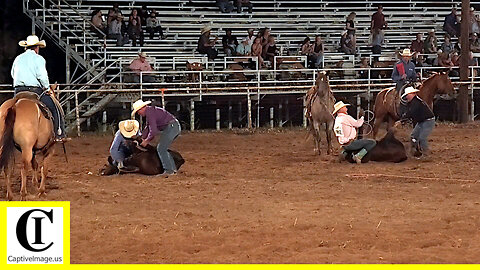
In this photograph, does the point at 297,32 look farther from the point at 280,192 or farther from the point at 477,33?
the point at 280,192

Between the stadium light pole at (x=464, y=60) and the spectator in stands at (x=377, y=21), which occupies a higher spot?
the spectator in stands at (x=377, y=21)

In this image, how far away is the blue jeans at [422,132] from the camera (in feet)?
53.8

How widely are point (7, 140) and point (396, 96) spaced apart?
350 inches

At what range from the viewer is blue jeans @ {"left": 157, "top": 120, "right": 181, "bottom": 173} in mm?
14422

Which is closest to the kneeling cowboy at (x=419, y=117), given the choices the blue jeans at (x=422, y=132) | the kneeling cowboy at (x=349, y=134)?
the blue jeans at (x=422, y=132)

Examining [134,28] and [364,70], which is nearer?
[134,28]

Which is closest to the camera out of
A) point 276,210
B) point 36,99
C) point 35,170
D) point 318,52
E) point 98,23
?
point 276,210

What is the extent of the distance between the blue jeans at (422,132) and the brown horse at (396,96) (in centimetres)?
129

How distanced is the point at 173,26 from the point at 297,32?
4147 millimetres

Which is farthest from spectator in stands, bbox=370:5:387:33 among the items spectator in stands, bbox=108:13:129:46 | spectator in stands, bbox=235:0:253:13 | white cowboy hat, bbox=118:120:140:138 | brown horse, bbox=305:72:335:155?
white cowboy hat, bbox=118:120:140:138

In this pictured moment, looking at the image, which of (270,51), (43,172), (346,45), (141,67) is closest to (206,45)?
(270,51)

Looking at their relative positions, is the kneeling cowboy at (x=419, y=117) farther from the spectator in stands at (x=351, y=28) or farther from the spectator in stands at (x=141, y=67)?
the spectator in stands at (x=351, y=28)

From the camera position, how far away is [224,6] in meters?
29.5

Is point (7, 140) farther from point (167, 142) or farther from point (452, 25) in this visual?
point (452, 25)
